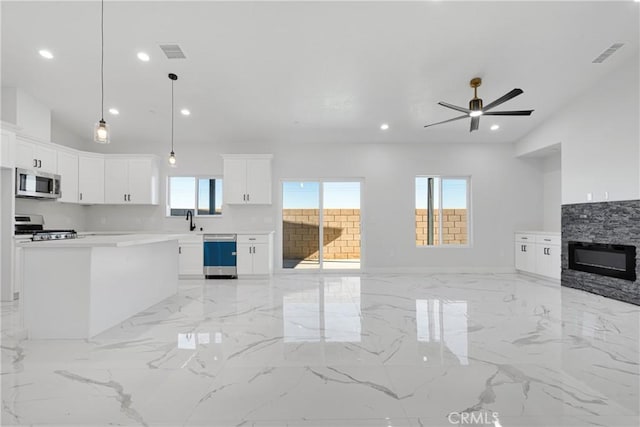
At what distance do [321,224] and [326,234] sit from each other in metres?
0.24

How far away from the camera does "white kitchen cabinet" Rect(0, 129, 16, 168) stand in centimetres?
398

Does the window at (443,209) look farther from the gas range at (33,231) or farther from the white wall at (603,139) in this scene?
the gas range at (33,231)

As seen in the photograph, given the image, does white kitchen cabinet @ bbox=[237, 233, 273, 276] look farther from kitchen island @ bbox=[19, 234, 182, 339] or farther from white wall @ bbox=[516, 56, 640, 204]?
white wall @ bbox=[516, 56, 640, 204]

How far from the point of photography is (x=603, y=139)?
4430 millimetres

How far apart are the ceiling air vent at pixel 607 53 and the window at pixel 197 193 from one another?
20.8 ft

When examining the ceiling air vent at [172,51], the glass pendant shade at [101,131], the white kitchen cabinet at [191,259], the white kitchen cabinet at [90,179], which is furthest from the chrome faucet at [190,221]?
the glass pendant shade at [101,131]

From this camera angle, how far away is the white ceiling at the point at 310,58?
3.28 meters

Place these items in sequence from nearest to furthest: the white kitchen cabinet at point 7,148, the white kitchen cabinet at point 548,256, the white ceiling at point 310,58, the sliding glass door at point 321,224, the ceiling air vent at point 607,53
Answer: the white ceiling at point 310,58 → the ceiling air vent at point 607,53 → the white kitchen cabinet at point 7,148 → the white kitchen cabinet at point 548,256 → the sliding glass door at point 321,224

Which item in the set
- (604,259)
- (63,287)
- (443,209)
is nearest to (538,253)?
(604,259)

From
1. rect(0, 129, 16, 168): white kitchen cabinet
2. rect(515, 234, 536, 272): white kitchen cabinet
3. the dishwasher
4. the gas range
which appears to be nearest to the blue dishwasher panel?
the dishwasher

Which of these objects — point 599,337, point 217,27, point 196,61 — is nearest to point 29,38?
point 196,61

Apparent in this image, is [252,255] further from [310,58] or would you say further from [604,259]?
[604,259]

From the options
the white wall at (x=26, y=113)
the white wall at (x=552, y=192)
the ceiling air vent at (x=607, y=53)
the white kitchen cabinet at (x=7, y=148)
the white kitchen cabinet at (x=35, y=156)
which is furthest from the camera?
the white wall at (x=552, y=192)

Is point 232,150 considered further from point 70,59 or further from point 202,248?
point 70,59
